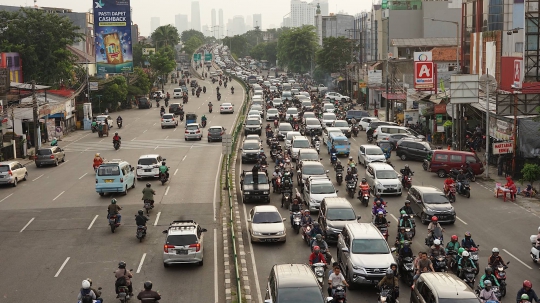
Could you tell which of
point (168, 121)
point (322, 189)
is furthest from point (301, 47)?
point (322, 189)

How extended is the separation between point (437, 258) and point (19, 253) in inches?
581

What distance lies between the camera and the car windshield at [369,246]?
21.1m

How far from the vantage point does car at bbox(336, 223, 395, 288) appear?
2030cm

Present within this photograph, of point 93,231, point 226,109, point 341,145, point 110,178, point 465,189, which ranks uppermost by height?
point 226,109

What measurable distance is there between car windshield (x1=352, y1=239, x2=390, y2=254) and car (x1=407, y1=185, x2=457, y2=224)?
799 centimetres

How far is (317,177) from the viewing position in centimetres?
3494

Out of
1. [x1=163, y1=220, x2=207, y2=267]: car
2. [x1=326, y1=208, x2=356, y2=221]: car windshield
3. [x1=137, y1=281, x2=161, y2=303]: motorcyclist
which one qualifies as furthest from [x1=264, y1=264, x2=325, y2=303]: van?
[x1=326, y1=208, x2=356, y2=221]: car windshield

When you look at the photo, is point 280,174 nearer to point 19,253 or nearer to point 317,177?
point 317,177

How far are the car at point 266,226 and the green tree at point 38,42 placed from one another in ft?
164

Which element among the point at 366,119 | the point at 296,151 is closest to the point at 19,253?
the point at 296,151

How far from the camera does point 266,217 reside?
27.0 meters

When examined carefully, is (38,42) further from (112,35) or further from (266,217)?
(266,217)

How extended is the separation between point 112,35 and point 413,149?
1746 inches

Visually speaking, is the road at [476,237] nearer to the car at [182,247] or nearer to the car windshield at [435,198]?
the car windshield at [435,198]
